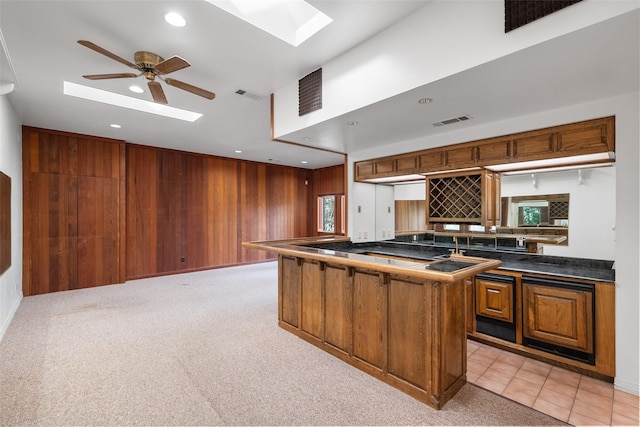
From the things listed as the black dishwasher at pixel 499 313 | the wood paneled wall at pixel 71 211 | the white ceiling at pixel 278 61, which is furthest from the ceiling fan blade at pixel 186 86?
the wood paneled wall at pixel 71 211

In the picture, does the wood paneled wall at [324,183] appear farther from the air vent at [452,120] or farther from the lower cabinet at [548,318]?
the lower cabinet at [548,318]

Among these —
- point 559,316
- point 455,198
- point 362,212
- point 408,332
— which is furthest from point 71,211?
point 559,316

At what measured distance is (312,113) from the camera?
302 cm

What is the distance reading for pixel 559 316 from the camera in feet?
8.45

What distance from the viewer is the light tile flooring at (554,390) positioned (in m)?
1.99

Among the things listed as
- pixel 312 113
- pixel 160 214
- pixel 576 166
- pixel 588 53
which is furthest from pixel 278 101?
pixel 160 214

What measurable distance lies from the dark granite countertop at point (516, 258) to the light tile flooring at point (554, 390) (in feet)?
2.77

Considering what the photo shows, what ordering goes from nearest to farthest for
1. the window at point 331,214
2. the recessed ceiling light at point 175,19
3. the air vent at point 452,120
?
the recessed ceiling light at point 175,19, the air vent at point 452,120, the window at point 331,214

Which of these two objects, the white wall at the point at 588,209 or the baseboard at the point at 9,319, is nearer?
the white wall at the point at 588,209

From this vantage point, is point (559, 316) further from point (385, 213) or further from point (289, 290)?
point (385, 213)

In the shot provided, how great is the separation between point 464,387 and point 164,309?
12.8ft

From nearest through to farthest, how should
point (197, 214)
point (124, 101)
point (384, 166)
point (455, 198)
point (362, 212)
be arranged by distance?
1. point (455, 198)
2. point (124, 101)
3. point (384, 166)
4. point (362, 212)
5. point (197, 214)

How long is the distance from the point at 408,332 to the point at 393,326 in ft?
0.43

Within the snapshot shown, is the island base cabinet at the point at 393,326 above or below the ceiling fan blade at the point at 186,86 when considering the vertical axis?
below
